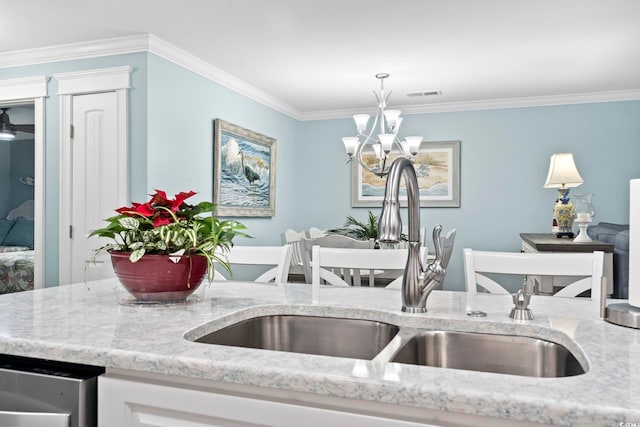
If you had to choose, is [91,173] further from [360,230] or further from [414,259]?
[414,259]

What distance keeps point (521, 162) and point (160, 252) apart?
497 cm

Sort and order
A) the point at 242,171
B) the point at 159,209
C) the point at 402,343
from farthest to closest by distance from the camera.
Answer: the point at 242,171 < the point at 159,209 < the point at 402,343

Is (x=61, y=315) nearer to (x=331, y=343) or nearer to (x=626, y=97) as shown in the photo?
(x=331, y=343)

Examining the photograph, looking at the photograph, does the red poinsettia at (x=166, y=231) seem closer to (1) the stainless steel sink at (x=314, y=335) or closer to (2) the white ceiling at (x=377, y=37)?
(1) the stainless steel sink at (x=314, y=335)

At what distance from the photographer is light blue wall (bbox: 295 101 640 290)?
5.17 metres

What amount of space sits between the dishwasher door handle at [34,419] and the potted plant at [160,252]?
1.36ft

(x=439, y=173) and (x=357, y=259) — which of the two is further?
(x=439, y=173)

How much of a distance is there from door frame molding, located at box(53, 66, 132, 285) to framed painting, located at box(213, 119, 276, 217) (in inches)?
33.2

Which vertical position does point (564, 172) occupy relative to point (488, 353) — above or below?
above

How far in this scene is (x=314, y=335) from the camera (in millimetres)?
1285

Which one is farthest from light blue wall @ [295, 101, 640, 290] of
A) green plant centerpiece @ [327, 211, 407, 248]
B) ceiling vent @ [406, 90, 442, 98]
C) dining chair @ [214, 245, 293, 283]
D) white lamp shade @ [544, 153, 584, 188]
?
dining chair @ [214, 245, 293, 283]

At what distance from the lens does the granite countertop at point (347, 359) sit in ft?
2.17

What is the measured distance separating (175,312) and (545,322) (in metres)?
0.83

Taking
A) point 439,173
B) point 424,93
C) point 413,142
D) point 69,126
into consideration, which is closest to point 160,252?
point 69,126
